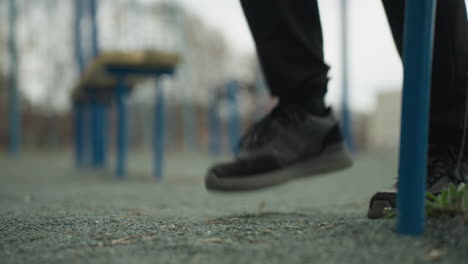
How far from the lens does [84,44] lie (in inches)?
138

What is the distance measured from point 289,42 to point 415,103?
0.31 meters

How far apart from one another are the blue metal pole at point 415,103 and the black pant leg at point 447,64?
172mm

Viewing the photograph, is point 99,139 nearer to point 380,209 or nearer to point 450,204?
point 380,209

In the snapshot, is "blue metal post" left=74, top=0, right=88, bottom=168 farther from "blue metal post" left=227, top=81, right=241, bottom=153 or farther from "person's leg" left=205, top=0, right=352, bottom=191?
"person's leg" left=205, top=0, right=352, bottom=191

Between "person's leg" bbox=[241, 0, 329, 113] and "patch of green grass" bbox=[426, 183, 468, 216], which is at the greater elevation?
"person's leg" bbox=[241, 0, 329, 113]

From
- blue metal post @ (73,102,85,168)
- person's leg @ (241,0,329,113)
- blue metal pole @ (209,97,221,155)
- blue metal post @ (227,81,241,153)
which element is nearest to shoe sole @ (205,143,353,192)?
person's leg @ (241,0,329,113)

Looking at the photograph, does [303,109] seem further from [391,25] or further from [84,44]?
[84,44]

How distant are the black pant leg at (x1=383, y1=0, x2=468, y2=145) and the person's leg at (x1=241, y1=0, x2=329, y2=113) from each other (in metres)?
0.13

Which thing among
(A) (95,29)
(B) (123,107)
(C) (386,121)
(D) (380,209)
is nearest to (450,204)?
(D) (380,209)

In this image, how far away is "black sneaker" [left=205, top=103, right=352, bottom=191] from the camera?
0.70 m

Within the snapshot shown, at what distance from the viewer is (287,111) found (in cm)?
73

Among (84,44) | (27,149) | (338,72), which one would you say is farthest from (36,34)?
(338,72)

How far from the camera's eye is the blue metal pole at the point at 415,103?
420mm

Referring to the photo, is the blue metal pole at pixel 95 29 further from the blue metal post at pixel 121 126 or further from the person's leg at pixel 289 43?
the person's leg at pixel 289 43
